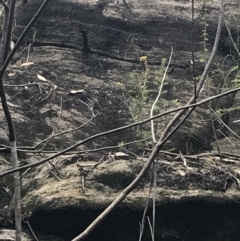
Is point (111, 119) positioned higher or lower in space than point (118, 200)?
lower

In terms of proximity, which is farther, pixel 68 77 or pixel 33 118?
pixel 68 77

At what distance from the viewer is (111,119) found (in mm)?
3285

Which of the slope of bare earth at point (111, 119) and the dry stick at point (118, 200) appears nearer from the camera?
the dry stick at point (118, 200)

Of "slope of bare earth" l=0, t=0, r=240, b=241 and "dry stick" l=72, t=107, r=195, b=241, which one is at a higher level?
"dry stick" l=72, t=107, r=195, b=241

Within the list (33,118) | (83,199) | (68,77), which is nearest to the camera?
(83,199)

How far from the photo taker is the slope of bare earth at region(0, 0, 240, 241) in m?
2.51

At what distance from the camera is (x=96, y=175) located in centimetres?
261

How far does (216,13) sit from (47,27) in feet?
4.77

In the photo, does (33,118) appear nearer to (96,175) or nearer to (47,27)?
(96,175)

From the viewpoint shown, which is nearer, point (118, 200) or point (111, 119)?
point (118, 200)

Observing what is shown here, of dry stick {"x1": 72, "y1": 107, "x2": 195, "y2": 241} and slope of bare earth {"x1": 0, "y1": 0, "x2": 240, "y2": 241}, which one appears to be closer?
dry stick {"x1": 72, "y1": 107, "x2": 195, "y2": 241}

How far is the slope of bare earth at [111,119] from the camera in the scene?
251 centimetres

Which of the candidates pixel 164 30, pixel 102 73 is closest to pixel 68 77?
pixel 102 73

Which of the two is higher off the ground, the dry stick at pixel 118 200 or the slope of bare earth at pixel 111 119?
the dry stick at pixel 118 200
